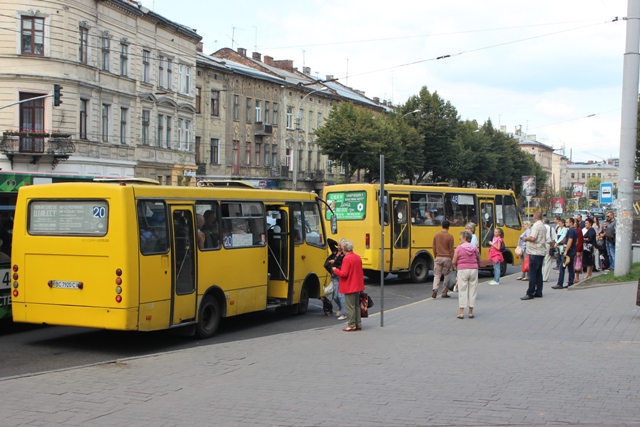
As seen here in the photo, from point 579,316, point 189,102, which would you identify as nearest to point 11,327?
point 579,316

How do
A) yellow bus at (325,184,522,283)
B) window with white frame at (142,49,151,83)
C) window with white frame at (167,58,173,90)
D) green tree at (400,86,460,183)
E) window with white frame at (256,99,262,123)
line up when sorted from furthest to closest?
green tree at (400,86,460,183)
window with white frame at (256,99,262,123)
window with white frame at (167,58,173,90)
window with white frame at (142,49,151,83)
yellow bus at (325,184,522,283)

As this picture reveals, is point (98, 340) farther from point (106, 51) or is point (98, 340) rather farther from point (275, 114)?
point (275, 114)

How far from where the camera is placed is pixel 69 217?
1168 centimetres

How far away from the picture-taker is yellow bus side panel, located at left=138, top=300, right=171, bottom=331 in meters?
11.5

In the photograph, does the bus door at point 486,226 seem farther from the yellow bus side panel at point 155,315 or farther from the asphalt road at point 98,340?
the yellow bus side panel at point 155,315

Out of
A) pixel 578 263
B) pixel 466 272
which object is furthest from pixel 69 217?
pixel 578 263

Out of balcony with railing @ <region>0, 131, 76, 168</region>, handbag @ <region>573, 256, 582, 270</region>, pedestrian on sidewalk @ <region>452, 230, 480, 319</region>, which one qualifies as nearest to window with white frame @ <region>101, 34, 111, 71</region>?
balcony with railing @ <region>0, 131, 76, 168</region>

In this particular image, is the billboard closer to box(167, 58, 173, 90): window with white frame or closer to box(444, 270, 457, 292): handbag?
box(444, 270, 457, 292): handbag

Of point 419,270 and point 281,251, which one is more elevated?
point 281,251

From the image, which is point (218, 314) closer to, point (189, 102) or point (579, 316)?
point (579, 316)

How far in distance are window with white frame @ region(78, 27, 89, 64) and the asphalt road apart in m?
26.4

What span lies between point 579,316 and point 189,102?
134 ft

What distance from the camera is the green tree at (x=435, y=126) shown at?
70.9 metres

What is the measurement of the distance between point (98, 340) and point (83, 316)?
1.76m
